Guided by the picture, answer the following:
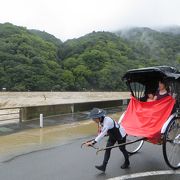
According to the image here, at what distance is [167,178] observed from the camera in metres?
5.64

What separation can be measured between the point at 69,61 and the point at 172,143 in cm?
5100

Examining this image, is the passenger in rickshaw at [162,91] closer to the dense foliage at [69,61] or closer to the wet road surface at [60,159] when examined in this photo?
the wet road surface at [60,159]

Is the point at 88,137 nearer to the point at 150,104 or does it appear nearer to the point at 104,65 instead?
the point at 150,104

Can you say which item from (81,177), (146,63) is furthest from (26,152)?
(146,63)

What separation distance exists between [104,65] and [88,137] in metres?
46.0

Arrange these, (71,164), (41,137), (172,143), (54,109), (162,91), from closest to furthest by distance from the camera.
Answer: (172,143)
(71,164)
(162,91)
(41,137)
(54,109)

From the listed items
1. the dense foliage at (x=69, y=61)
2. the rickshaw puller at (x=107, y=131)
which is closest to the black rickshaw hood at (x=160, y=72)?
the rickshaw puller at (x=107, y=131)

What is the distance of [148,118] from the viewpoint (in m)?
6.80

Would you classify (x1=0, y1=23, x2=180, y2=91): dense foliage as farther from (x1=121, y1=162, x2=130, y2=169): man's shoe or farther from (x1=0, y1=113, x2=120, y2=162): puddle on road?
(x1=121, y1=162, x2=130, y2=169): man's shoe

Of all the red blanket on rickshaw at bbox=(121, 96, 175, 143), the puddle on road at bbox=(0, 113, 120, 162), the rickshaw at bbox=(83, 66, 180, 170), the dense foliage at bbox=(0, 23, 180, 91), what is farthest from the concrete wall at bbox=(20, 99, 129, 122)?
the dense foliage at bbox=(0, 23, 180, 91)

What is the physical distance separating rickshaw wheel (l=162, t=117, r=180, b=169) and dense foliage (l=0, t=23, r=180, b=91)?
125 feet

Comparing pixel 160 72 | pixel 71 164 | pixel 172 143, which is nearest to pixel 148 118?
pixel 172 143

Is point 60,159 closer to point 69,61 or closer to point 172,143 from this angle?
point 172,143

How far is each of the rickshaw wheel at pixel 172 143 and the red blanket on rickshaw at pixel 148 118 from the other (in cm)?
19
